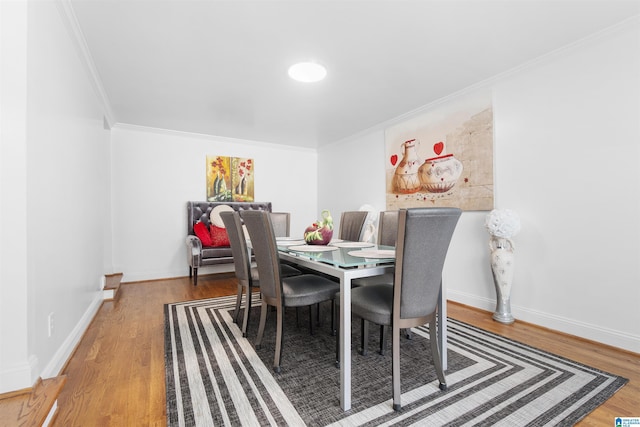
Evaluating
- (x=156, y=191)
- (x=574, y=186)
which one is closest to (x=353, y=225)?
(x=574, y=186)

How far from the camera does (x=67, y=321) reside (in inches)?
75.4

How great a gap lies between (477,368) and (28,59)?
9.55ft

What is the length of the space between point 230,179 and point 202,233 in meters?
1.10

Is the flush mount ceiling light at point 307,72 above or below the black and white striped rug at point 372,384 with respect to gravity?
above

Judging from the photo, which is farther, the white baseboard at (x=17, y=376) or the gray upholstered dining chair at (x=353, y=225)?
the gray upholstered dining chair at (x=353, y=225)

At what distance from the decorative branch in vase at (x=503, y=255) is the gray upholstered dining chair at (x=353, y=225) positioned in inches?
46.1

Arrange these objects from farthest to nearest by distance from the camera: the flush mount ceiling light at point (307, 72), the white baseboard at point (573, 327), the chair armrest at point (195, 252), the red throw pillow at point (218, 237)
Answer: the red throw pillow at point (218, 237) < the chair armrest at point (195, 252) < the flush mount ceiling light at point (307, 72) < the white baseboard at point (573, 327)

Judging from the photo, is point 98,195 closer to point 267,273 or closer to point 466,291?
point 267,273

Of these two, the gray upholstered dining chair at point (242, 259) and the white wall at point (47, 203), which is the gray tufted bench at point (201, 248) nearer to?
the white wall at point (47, 203)

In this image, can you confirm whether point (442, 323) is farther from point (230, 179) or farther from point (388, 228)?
point (230, 179)

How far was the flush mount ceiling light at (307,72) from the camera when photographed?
248 centimetres

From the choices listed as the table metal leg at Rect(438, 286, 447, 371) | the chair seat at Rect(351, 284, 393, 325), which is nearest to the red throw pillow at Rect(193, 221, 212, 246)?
the chair seat at Rect(351, 284, 393, 325)

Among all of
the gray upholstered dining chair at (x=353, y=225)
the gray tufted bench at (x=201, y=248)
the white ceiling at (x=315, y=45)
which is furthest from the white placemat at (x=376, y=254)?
the gray tufted bench at (x=201, y=248)

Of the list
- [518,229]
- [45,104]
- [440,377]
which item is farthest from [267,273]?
[518,229]
